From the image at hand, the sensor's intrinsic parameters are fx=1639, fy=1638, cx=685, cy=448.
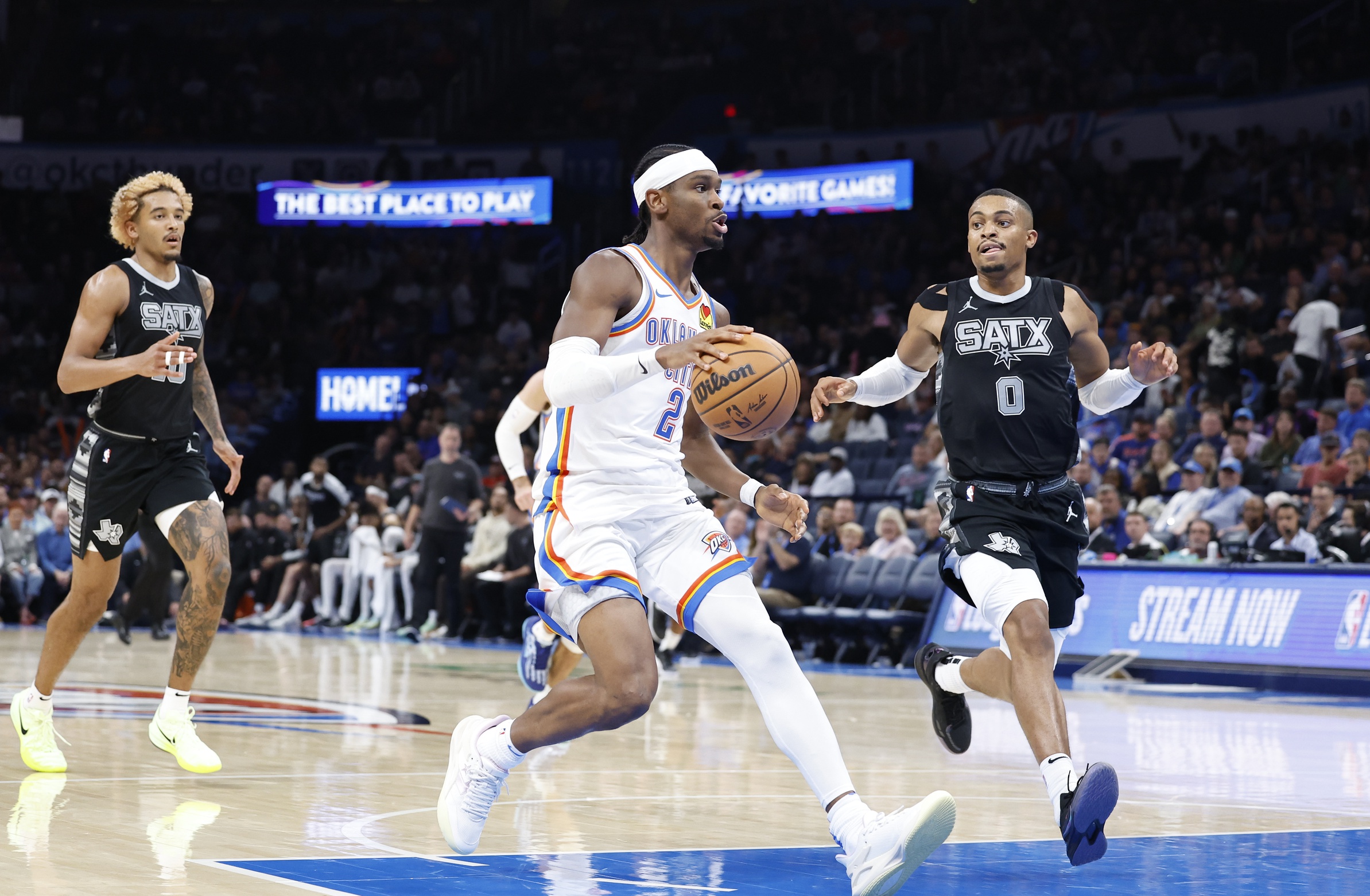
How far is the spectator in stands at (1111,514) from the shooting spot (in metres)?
14.2

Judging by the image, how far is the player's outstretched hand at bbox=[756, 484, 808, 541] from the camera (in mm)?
4715

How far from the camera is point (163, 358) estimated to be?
6.01 m

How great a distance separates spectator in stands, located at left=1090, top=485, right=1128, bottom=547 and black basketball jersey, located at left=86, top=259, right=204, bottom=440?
30.7 feet

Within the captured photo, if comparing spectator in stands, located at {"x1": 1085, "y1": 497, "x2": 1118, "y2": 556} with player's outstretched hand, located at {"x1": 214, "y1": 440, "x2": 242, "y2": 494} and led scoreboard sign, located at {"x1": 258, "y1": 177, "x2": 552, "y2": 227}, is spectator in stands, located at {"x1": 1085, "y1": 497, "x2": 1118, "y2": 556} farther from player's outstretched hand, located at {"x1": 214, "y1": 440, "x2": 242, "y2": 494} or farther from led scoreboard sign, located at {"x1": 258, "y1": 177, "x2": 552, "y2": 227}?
led scoreboard sign, located at {"x1": 258, "y1": 177, "x2": 552, "y2": 227}

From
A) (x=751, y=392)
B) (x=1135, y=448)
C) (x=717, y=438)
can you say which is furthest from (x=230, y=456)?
(x=717, y=438)

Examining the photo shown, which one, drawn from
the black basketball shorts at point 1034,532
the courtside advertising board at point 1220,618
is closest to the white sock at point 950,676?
the black basketball shorts at point 1034,532

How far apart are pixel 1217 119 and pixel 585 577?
20457 millimetres

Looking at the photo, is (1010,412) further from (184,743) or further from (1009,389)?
(184,743)

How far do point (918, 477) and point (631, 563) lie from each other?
1224 cm

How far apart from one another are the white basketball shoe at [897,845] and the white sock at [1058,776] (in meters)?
0.68

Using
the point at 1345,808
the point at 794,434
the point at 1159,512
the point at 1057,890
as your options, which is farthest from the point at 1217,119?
the point at 1057,890

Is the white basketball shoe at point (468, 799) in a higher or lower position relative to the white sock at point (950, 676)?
lower

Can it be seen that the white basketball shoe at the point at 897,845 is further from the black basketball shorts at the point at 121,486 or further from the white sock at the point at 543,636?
the white sock at the point at 543,636

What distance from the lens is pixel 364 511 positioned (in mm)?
19391
